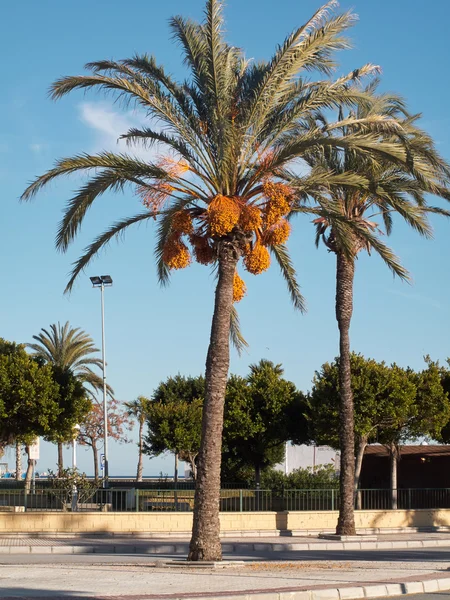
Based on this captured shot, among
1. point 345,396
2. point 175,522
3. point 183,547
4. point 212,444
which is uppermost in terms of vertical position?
point 345,396

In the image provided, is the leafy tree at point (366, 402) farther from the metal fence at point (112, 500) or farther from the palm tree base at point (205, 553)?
the palm tree base at point (205, 553)

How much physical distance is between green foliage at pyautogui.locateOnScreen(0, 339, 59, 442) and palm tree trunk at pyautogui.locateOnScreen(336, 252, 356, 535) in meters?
13.8

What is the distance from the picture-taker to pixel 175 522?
27484mm

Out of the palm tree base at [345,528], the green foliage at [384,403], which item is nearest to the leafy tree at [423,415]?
the green foliage at [384,403]

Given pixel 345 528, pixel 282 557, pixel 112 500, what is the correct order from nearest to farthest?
1. pixel 282 557
2. pixel 345 528
3. pixel 112 500

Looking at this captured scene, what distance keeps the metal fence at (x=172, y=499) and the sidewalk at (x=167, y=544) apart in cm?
182

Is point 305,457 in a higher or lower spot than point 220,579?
higher

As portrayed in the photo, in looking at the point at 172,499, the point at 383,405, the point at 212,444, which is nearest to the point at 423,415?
the point at 383,405

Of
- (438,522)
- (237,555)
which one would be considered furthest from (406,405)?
(237,555)

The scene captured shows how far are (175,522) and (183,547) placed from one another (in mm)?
4473

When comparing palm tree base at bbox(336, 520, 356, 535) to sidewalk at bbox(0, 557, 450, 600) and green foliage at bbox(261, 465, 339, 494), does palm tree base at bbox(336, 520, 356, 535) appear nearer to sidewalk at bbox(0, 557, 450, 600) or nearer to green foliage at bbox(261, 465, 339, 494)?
green foliage at bbox(261, 465, 339, 494)

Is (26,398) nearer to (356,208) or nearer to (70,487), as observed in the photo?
(70,487)

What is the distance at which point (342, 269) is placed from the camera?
1005 inches

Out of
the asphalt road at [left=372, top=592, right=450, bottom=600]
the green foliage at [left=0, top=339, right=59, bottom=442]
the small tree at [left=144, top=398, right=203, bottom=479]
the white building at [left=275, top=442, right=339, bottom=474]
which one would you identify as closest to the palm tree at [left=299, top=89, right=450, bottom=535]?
the asphalt road at [left=372, top=592, right=450, bottom=600]
